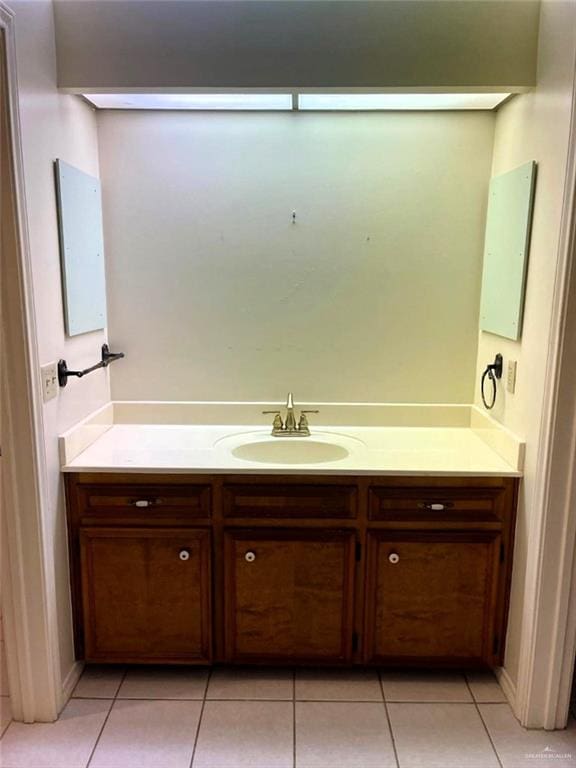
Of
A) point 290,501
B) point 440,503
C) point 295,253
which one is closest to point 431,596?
point 440,503

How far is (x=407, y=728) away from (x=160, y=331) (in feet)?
5.87

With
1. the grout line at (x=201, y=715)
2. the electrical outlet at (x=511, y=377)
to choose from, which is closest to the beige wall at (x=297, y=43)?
the electrical outlet at (x=511, y=377)

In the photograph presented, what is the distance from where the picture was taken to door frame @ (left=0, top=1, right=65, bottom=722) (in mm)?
1608

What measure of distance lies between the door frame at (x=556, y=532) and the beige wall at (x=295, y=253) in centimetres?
72

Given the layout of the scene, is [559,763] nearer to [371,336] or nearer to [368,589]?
[368,589]

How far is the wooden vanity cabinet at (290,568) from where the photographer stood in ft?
6.54

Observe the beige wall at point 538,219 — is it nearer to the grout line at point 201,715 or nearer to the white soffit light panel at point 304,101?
the white soffit light panel at point 304,101

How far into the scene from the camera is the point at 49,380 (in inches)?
72.7

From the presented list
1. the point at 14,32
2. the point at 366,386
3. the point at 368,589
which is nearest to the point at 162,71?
the point at 14,32

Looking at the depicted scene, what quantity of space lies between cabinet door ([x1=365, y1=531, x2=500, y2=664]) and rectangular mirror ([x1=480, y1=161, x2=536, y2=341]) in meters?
0.80

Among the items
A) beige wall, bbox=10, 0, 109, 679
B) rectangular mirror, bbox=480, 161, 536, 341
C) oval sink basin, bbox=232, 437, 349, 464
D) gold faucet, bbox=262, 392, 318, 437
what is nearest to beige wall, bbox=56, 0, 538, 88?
beige wall, bbox=10, 0, 109, 679

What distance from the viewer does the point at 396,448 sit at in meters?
2.21

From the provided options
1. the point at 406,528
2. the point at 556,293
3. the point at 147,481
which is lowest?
the point at 406,528

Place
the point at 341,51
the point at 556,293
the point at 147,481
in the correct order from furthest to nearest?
the point at 147,481 → the point at 341,51 → the point at 556,293
